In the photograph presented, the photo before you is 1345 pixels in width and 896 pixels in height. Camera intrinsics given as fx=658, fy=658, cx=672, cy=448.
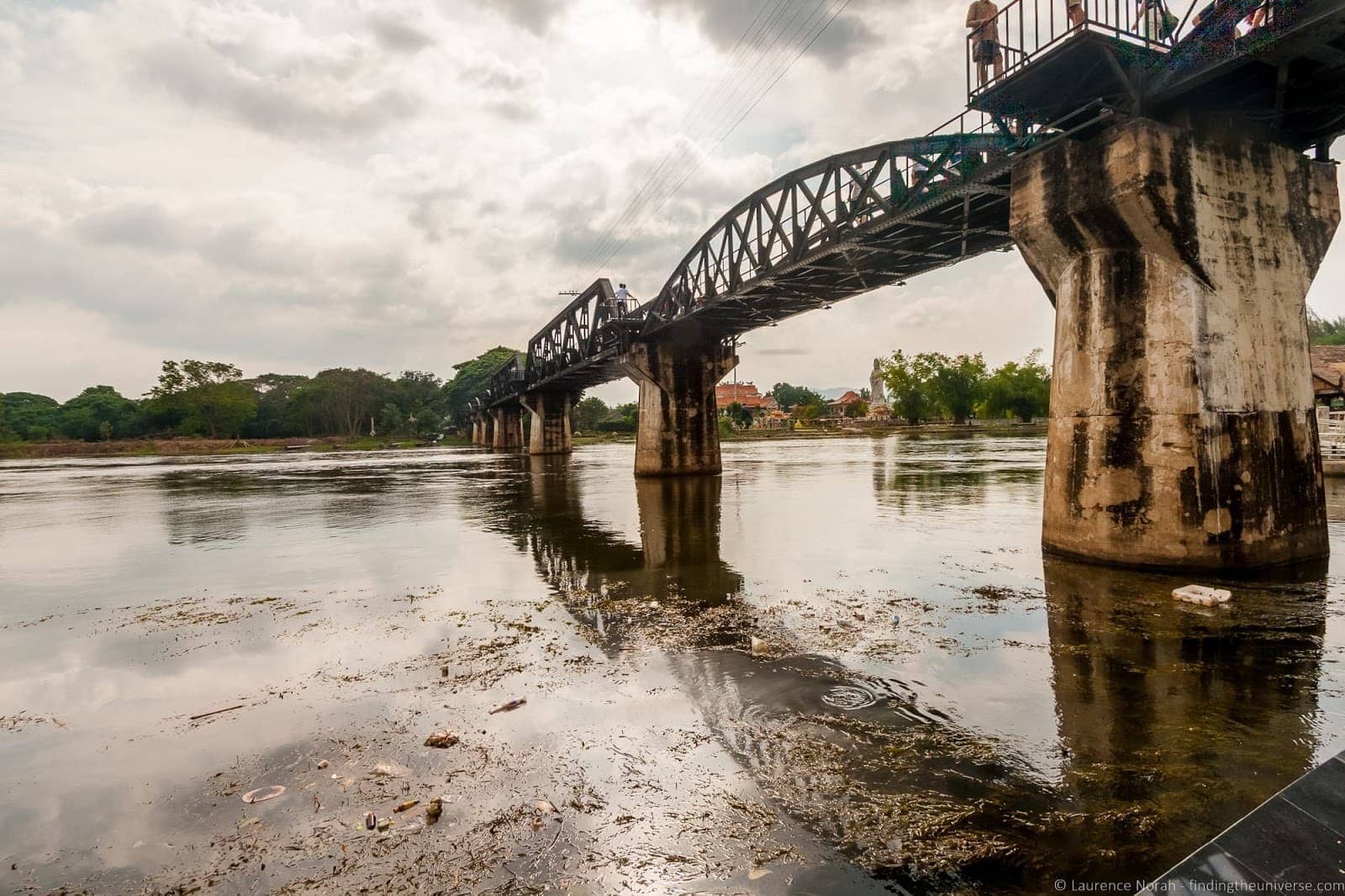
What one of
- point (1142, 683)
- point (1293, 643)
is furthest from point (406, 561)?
point (1293, 643)

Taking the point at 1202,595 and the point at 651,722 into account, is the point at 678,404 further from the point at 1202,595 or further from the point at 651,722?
the point at 651,722

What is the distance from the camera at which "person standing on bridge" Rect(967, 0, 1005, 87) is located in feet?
44.9

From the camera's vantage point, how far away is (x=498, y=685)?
7.28 metres

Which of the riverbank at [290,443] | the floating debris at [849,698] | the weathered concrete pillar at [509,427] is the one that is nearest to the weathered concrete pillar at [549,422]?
the weathered concrete pillar at [509,427]

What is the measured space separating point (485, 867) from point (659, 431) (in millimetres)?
34245

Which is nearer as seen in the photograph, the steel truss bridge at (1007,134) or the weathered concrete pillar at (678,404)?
the steel truss bridge at (1007,134)

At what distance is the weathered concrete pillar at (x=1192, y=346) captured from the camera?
1093 cm

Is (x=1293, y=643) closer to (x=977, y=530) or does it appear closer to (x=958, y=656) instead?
(x=958, y=656)

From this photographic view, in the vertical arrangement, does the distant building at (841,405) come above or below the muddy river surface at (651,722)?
above

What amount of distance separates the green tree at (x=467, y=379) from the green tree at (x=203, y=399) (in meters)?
43.8

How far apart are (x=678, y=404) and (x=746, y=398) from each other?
450 ft

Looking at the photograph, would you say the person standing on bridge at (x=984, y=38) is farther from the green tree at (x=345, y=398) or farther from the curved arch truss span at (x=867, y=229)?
the green tree at (x=345, y=398)

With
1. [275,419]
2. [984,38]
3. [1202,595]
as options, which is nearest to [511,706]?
[1202,595]

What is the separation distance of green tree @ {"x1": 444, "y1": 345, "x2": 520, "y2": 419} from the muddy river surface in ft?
481
